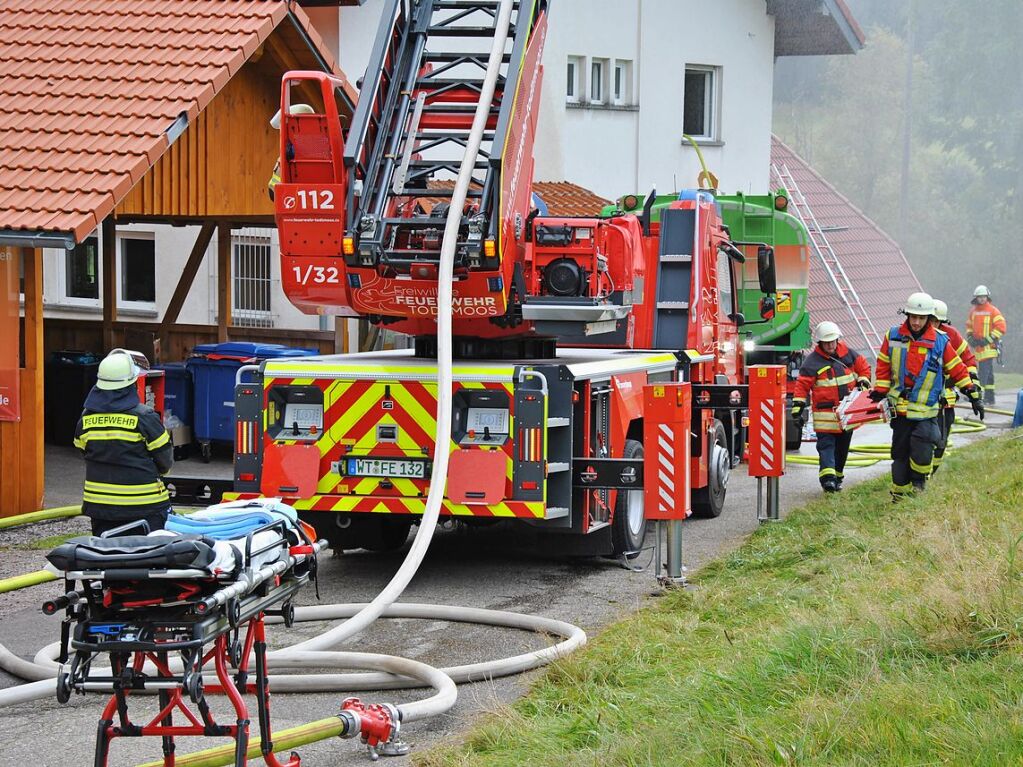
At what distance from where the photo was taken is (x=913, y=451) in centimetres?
Result: 1208

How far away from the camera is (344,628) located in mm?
7031

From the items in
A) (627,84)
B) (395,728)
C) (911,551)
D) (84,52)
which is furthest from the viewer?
(627,84)

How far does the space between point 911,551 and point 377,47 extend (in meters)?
4.60

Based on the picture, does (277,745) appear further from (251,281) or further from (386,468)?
(251,281)

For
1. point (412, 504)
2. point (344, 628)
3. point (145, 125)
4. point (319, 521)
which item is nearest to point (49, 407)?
point (145, 125)

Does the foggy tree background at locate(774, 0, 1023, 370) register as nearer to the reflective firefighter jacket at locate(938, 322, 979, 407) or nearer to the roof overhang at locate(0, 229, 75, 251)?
the reflective firefighter jacket at locate(938, 322, 979, 407)

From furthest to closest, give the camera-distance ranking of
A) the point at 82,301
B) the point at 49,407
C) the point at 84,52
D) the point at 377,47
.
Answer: the point at 82,301
the point at 49,407
the point at 84,52
the point at 377,47

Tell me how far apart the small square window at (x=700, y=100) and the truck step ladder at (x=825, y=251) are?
402cm

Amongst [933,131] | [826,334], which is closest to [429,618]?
[826,334]

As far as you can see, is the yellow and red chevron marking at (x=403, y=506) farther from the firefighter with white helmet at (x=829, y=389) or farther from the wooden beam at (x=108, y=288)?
the wooden beam at (x=108, y=288)

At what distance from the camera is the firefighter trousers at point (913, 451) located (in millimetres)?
12008

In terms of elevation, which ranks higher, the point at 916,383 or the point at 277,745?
the point at 916,383

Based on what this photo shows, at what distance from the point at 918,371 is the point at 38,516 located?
23.3 feet

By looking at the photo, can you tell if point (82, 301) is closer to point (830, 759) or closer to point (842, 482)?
point (842, 482)
